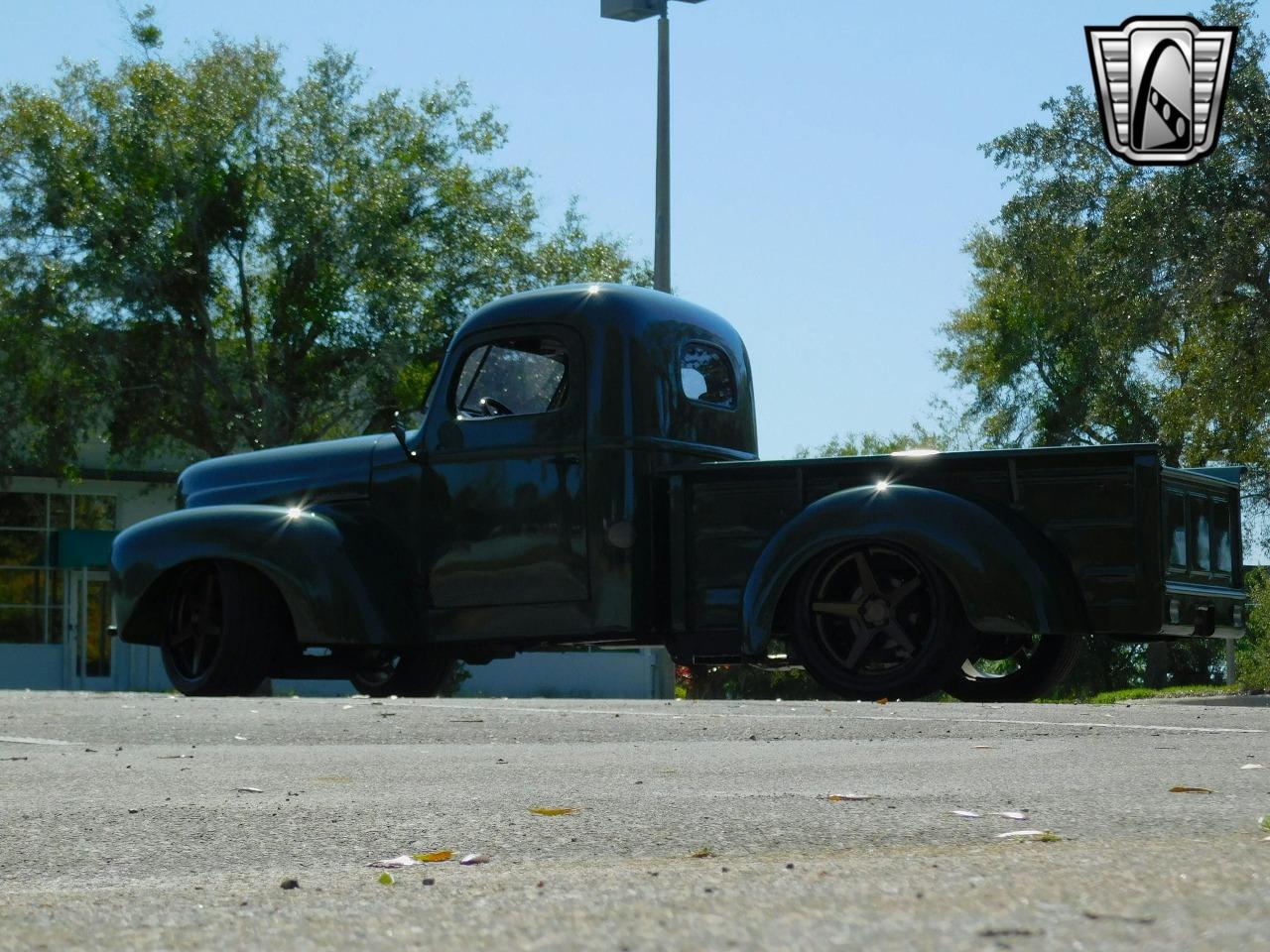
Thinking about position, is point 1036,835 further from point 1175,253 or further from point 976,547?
point 1175,253

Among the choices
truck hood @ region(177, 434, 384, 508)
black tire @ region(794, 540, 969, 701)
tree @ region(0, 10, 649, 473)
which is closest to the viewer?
black tire @ region(794, 540, 969, 701)

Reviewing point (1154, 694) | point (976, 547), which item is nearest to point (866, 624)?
point (976, 547)

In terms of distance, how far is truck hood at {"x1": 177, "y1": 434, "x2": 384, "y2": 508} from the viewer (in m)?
11.6

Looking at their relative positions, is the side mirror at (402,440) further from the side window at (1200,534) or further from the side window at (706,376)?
the side window at (1200,534)

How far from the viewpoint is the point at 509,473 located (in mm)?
10836

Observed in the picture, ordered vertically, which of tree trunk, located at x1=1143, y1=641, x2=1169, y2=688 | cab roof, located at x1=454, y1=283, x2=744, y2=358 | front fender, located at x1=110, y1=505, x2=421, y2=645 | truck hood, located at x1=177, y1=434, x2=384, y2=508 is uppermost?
cab roof, located at x1=454, y1=283, x2=744, y2=358

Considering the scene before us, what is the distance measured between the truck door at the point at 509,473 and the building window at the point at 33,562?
2295cm

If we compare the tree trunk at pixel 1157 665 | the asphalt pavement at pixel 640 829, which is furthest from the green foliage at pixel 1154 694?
the asphalt pavement at pixel 640 829

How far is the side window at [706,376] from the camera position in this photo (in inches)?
441

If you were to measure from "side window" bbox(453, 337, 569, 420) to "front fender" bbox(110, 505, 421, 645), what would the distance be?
1040 mm

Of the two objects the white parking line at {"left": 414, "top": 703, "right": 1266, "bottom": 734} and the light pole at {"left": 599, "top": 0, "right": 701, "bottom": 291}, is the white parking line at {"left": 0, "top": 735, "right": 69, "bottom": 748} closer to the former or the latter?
the white parking line at {"left": 414, "top": 703, "right": 1266, "bottom": 734}

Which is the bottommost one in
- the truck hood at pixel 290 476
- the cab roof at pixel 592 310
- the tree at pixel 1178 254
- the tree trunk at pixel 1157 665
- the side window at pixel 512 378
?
the tree trunk at pixel 1157 665

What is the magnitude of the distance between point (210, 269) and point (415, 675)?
16.1 metres
